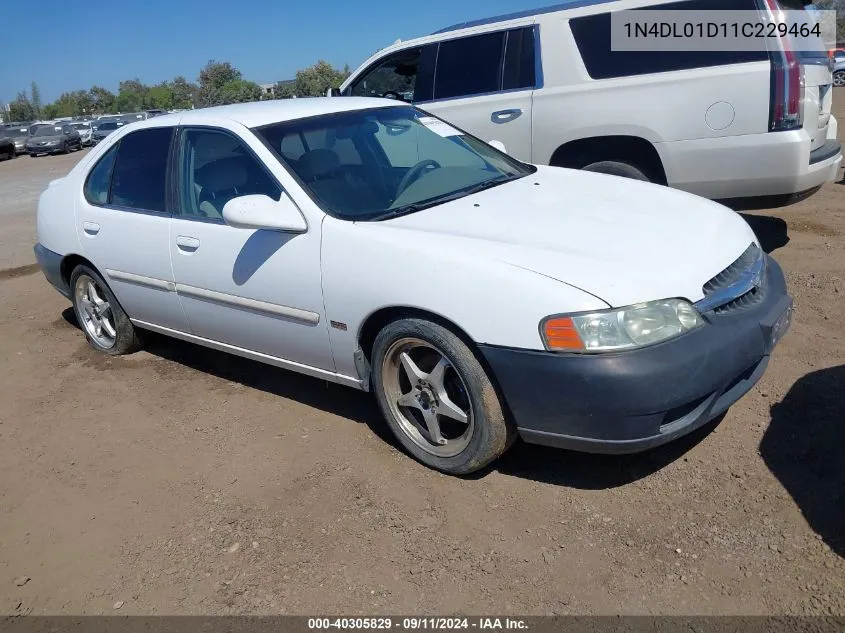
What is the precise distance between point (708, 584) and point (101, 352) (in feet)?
14.6

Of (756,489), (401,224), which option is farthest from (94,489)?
(756,489)

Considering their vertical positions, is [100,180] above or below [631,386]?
above

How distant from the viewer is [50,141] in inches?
1211

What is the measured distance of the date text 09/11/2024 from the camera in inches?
98.3

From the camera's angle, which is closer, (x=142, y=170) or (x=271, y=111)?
(x=271, y=111)

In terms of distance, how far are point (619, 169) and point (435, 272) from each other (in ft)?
10.7

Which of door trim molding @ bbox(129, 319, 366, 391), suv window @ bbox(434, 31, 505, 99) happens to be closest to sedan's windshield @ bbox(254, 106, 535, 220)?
door trim molding @ bbox(129, 319, 366, 391)

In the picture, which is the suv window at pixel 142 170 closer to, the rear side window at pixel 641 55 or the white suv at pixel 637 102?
the white suv at pixel 637 102

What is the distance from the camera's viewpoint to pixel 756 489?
9.91ft

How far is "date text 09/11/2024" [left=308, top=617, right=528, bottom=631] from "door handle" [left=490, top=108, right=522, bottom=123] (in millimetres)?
4657

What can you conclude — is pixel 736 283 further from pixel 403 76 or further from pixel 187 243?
pixel 403 76

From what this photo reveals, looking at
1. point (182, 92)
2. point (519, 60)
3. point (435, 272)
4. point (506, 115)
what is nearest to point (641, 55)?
point (519, 60)

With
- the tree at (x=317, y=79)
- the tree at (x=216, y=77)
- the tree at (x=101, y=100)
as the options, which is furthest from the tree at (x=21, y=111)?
the tree at (x=317, y=79)

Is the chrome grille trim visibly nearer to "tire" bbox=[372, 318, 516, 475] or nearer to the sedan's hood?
the sedan's hood
